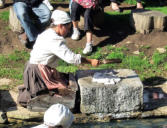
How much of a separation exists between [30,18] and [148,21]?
104 inches

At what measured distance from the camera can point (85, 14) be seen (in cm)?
891

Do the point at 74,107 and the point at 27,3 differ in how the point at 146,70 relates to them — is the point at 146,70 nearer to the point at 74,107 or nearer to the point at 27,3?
the point at 74,107

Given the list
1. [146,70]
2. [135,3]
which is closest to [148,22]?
[146,70]

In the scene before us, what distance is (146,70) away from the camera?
8.14 m

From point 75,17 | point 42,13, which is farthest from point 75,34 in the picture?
point 42,13

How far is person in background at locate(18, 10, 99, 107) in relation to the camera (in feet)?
19.9

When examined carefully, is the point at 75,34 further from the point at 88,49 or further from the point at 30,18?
the point at 30,18

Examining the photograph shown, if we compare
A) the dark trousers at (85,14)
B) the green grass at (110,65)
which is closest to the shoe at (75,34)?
the dark trousers at (85,14)

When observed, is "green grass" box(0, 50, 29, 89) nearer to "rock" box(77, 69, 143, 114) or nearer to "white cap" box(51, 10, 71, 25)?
"rock" box(77, 69, 143, 114)

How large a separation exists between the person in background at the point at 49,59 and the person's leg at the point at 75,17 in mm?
2656

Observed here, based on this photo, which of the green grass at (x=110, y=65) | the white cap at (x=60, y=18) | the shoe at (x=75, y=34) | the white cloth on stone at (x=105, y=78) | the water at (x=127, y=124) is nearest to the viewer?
the white cap at (x=60, y=18)

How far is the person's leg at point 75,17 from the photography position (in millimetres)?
8977

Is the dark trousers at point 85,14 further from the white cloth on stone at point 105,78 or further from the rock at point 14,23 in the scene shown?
the white cloth on stone at point 105,78

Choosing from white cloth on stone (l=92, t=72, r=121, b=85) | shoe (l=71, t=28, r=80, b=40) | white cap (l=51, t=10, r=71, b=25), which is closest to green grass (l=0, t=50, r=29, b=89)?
shoe (l=71, t=28, r=80, b=40)
